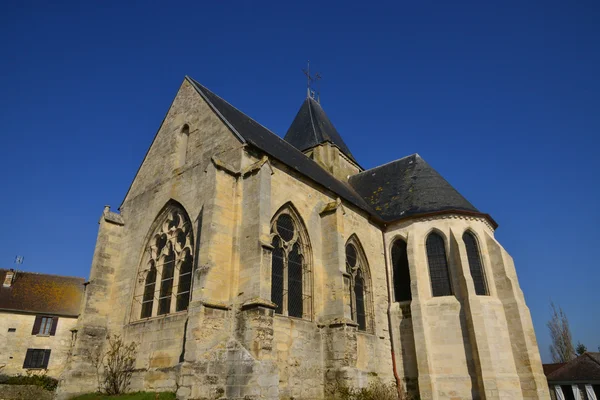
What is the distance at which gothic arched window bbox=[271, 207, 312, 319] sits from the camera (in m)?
11.2

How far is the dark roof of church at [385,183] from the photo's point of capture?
579 inches

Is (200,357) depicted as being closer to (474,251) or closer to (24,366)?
(474,251)

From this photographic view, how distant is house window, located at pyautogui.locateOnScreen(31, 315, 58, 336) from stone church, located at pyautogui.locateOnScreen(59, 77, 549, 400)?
15176 mm

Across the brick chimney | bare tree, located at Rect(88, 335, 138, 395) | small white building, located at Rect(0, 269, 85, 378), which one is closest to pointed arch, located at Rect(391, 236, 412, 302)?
bare tree, located at Rect(88, 335, 138, 395)

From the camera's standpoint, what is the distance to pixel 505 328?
13.8m

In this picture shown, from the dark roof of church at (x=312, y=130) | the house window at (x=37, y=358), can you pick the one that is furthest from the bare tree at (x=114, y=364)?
the house window at (x=37, y=358)

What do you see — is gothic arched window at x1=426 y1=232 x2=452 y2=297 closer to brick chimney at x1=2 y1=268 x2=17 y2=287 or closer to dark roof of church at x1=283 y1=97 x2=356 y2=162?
dark roof of church at x1=283 y1=97 x2=356 y2=162

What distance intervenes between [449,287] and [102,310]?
11.9 m

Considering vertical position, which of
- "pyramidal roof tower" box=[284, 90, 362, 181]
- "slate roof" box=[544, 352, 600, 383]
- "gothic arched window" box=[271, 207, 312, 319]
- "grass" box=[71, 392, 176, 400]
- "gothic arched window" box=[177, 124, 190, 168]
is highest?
"pyramidal roof tower" box=[284, 90, 362, 181]

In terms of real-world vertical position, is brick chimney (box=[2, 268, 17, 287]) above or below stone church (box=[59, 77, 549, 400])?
above

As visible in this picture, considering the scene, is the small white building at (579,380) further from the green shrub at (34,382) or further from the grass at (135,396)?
the green shrub at (34,382)

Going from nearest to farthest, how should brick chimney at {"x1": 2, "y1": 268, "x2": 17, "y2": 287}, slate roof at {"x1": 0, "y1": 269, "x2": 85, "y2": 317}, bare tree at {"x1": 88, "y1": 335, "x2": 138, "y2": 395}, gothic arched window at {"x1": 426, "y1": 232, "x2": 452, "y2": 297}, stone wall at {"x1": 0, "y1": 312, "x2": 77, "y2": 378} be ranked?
1. bare tree at {"x1": 88, "y1": 335, "x2": 138, "y2": 395}
2. gothic arched window at {"x1": 426, "y1": 232, "x2": 452, "y2": 297}
3. stone wall at {"x1": 0, "y1": 312, "x2": 77, "y2": 378}
4. slate roof at {"x1": 0, "y1": 269, "x2": 85, "y2": 317}
5. brick chimney at {"x1": 2, "y1": 268, "x2": 17, "y2": 287}

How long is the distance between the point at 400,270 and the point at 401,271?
0.19 ft

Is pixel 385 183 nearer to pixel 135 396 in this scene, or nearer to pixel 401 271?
pixel 401 271
